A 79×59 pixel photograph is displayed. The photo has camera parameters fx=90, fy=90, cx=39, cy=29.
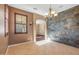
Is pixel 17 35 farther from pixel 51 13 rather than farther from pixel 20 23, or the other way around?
pixel 51 13

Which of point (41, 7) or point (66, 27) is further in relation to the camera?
point (66, 27)


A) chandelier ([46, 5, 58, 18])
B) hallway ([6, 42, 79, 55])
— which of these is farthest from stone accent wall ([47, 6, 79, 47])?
hallway ([6, 42, 79, 55])

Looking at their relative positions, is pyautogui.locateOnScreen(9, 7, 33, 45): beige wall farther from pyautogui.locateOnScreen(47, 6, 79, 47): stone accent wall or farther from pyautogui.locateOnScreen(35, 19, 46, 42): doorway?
pyautogui.locateOnScreen(47, 6, 79, 47): stone accent wall

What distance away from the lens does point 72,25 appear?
3.12m

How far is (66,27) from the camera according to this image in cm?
296

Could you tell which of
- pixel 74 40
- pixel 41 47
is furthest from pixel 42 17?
pixel 74 40

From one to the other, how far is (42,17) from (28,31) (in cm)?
63

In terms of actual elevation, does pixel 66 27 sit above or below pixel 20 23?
below

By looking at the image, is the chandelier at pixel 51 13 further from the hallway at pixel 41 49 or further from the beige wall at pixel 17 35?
the hallway at pixel 41 49

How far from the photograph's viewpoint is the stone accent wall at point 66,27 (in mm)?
2729

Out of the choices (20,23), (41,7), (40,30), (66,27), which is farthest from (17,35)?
(66,27)

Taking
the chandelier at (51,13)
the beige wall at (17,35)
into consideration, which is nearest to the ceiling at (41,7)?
the chandelier at (51,13)

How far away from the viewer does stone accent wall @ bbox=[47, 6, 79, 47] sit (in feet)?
8.95
